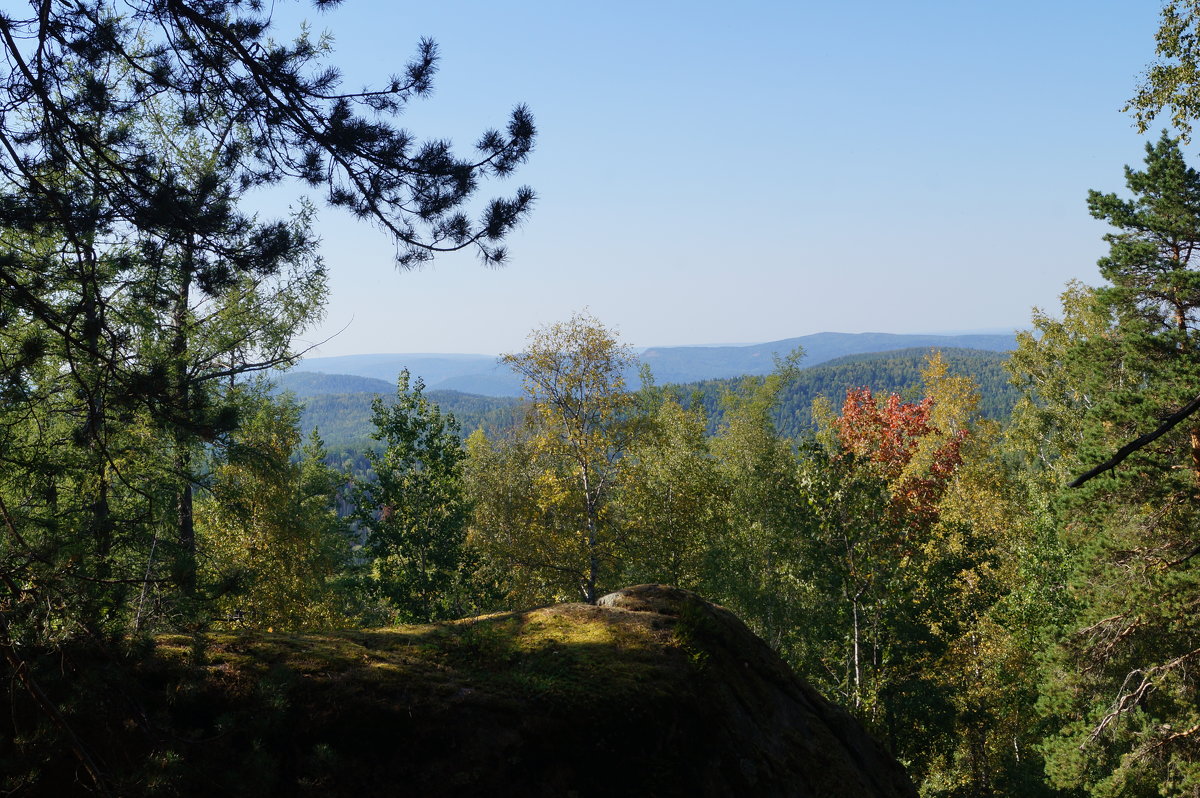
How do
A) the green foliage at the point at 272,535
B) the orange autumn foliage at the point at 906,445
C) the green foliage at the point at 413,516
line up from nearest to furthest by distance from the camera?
the green foliage at the point at 272,535
the green foliage at the point at 413,516
the orange autumn foliage at the point at 906,445

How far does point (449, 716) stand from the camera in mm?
5406

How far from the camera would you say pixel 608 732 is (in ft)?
18.8

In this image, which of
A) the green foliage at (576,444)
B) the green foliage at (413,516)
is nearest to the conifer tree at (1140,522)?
the green foliage at (576,444)

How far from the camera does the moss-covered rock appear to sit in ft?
14.0

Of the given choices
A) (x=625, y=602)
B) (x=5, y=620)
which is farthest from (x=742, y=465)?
(x=5, y=620)

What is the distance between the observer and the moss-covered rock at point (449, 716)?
4254 millimetres

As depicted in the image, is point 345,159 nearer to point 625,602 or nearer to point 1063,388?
point 625,602

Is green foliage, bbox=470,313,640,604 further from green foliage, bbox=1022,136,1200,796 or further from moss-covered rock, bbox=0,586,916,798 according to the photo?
moss-covered rock, bbox=0,586,916,798

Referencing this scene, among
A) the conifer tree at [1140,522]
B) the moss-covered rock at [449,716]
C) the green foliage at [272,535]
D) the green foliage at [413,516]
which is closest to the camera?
the moss-covered rock at [449,716]

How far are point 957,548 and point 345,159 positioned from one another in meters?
19.6

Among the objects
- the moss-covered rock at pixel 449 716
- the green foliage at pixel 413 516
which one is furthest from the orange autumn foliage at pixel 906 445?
the moss-covered rock at pixel 449 716

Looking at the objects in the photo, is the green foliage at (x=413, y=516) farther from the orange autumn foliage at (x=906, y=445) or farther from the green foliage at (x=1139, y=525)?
the green foliage at (x=1139, y=525)

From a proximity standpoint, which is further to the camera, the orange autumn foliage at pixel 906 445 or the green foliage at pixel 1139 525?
the orange autumn foliage at pixel 906 445

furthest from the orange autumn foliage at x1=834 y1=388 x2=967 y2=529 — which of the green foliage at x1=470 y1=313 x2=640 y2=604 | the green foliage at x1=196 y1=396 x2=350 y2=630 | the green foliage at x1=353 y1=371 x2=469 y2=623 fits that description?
the green foliage at x1=196 y1=396 x2=350 y2=630
